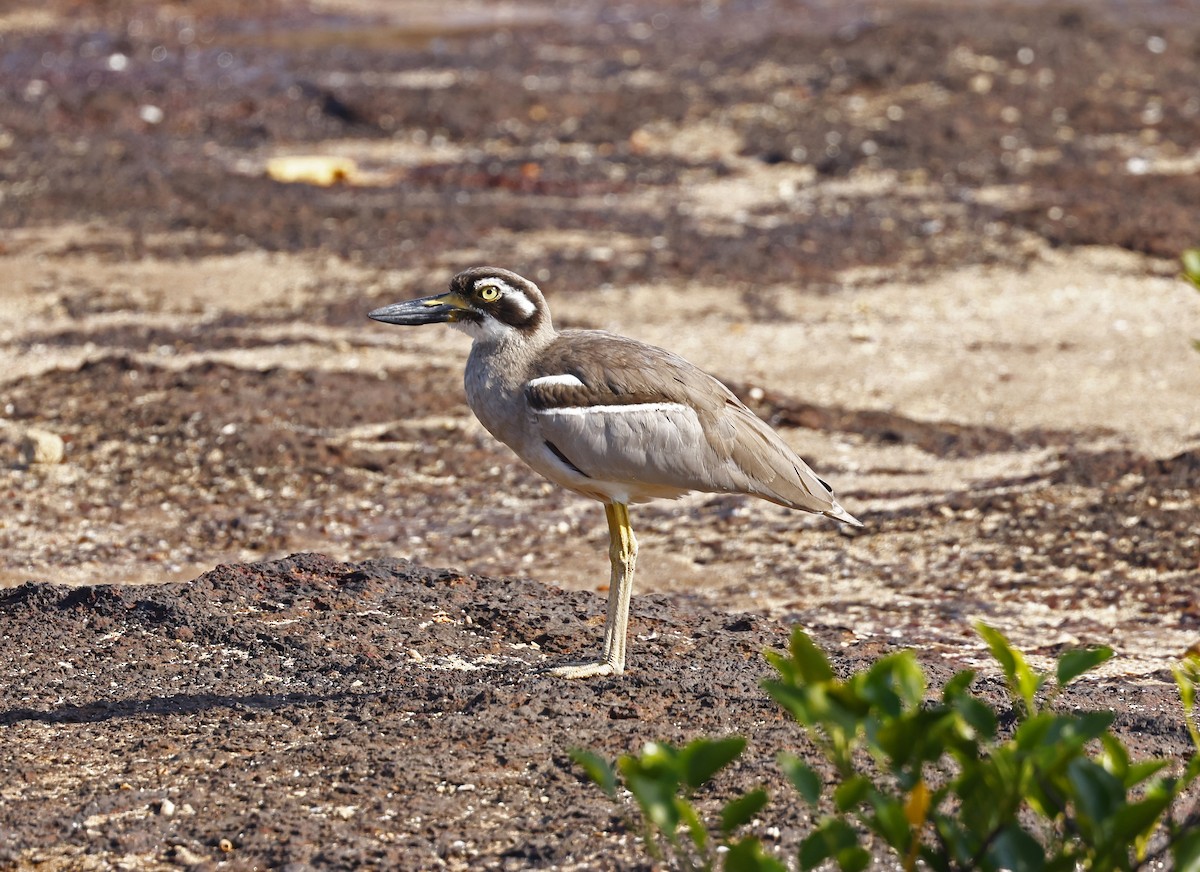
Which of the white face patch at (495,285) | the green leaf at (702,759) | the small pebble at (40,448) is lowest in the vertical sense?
the small pebble at (40,448)

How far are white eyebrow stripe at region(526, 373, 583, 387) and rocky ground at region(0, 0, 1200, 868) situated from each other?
0.90m

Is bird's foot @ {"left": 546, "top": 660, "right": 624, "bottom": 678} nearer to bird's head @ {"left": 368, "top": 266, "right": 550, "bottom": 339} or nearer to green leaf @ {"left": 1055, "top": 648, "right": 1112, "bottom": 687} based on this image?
bird's head @ {"left": 368, "top": 266, "right": 550, "bottom": 339}

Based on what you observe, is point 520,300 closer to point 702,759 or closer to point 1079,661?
point 1079,661

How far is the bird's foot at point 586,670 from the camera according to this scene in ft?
16.1

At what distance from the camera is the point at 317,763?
14.0 ft

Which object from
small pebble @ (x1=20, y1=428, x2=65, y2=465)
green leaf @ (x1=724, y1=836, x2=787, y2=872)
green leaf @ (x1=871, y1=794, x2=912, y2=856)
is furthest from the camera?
small pebble @ (x1=20, y1=428, x2=65, y2=465)

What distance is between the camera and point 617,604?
5.06m

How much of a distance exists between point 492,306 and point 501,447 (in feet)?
10.1

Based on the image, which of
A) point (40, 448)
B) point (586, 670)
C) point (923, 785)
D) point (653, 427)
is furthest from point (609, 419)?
point (40, 448)

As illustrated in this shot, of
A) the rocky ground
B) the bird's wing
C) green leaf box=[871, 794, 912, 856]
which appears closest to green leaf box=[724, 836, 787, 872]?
green leaf box=[871, 794, 912, 856]

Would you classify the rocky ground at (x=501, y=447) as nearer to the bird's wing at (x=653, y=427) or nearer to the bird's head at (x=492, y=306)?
the bird's wing at (x=653, y=427)

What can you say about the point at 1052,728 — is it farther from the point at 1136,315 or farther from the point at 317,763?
the point at 1136,315

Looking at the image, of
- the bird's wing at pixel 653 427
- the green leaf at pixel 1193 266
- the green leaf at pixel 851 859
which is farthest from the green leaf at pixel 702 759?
the bird's wing at pixel 653 427

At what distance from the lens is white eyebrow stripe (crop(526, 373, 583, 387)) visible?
505 centimetres
